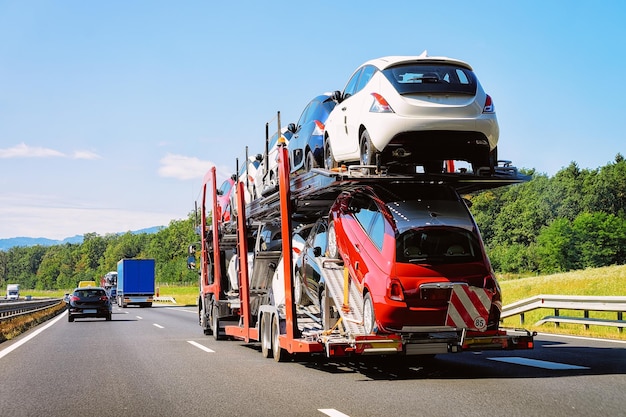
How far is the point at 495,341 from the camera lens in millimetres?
10188

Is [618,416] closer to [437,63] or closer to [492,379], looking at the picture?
[492,379]

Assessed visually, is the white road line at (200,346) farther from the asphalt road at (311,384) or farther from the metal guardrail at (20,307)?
the metal guardrail at (20,307)

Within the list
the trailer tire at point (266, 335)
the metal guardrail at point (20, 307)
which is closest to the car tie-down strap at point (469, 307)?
the trailer tire at point (266, 335)

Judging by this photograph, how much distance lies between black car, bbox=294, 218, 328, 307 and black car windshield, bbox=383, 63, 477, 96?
2.65 meters

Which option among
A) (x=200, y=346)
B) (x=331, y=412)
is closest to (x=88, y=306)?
(x=200, y=346)

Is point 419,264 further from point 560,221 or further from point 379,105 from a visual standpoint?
point 560,221

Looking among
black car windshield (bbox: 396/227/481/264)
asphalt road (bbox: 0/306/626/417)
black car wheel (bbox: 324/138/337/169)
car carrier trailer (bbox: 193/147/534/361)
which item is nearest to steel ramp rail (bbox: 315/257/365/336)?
car carrier trailer (bbox: 193/147/534/361)

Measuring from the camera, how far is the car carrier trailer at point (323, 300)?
32.9ft

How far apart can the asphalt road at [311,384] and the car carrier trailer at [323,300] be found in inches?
17.6

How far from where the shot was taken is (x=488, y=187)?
11.6 meters

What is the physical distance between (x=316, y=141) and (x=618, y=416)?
7.50m

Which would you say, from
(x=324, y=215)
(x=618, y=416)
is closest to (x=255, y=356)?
(x=324, y=215)

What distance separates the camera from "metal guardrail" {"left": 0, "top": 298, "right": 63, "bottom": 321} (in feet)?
96.1

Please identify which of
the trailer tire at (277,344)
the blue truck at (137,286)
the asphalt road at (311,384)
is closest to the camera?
the asphalt road at (311,384)
